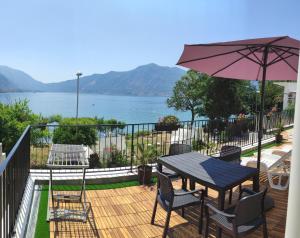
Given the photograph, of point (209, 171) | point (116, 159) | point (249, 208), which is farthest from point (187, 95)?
point (249, 208)

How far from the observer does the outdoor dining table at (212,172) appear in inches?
129

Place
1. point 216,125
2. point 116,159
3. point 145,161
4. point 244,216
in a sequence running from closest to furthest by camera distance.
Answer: point 244,216
point 145,161
point 116,159
point 216,125

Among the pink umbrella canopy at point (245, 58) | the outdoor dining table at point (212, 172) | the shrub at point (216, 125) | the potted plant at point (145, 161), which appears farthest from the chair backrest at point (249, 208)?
the shrub at point (216, 125)

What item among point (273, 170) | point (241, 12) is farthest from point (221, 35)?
point (273, 170)

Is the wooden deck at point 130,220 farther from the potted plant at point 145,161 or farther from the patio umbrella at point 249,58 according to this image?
the patio umbrella at point 249,58

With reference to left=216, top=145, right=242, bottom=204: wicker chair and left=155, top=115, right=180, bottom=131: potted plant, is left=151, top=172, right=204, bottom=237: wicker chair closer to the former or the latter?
left=216, top=145, right=242, bottom=204: wicker chair

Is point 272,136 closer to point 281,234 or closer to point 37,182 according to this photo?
point 281,234

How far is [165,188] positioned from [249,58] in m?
2.43

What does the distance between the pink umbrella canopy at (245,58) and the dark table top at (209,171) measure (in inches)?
58.3

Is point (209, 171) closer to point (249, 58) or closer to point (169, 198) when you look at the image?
point (169, 198)

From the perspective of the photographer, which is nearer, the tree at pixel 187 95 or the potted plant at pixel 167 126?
the potted plant at pixel 167 126

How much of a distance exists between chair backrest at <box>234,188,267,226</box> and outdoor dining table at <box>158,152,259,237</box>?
1.13ft

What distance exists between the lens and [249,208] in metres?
2.88

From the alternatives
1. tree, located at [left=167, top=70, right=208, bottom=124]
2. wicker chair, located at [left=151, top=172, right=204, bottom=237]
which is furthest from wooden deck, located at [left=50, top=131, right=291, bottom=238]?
tree, located at [left=167, top=70, right=208, bottom=124]
